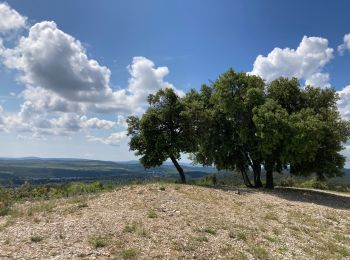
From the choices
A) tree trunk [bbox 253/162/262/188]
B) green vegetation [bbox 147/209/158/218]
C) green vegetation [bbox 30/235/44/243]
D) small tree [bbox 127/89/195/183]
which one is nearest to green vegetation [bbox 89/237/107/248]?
green vegetation [bbox 30/235/44/243]

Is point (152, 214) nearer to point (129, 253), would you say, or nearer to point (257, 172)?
point (129, 253)

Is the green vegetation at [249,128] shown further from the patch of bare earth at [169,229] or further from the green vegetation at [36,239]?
the green vegetation at [36,239]

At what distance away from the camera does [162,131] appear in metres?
36.6

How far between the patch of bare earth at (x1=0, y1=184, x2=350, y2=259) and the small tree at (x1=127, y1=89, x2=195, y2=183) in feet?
30.0

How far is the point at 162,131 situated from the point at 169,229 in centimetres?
1997

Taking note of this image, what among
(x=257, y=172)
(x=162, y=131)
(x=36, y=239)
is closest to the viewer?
(x=36, y=239)

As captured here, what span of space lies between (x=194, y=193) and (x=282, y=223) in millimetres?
7665

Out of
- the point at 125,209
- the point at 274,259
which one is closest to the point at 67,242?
the point at 125,209

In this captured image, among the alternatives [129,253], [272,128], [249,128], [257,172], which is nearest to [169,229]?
[129,253]

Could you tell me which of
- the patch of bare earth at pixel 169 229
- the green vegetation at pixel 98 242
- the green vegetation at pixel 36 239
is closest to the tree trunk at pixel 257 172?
the patch of bare earth at pixel 169 229

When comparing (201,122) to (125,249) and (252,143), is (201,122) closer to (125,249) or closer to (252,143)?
(252,143)

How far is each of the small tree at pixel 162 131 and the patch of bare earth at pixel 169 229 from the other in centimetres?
915

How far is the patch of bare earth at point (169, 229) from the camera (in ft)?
46.4

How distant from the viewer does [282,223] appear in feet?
69.8
